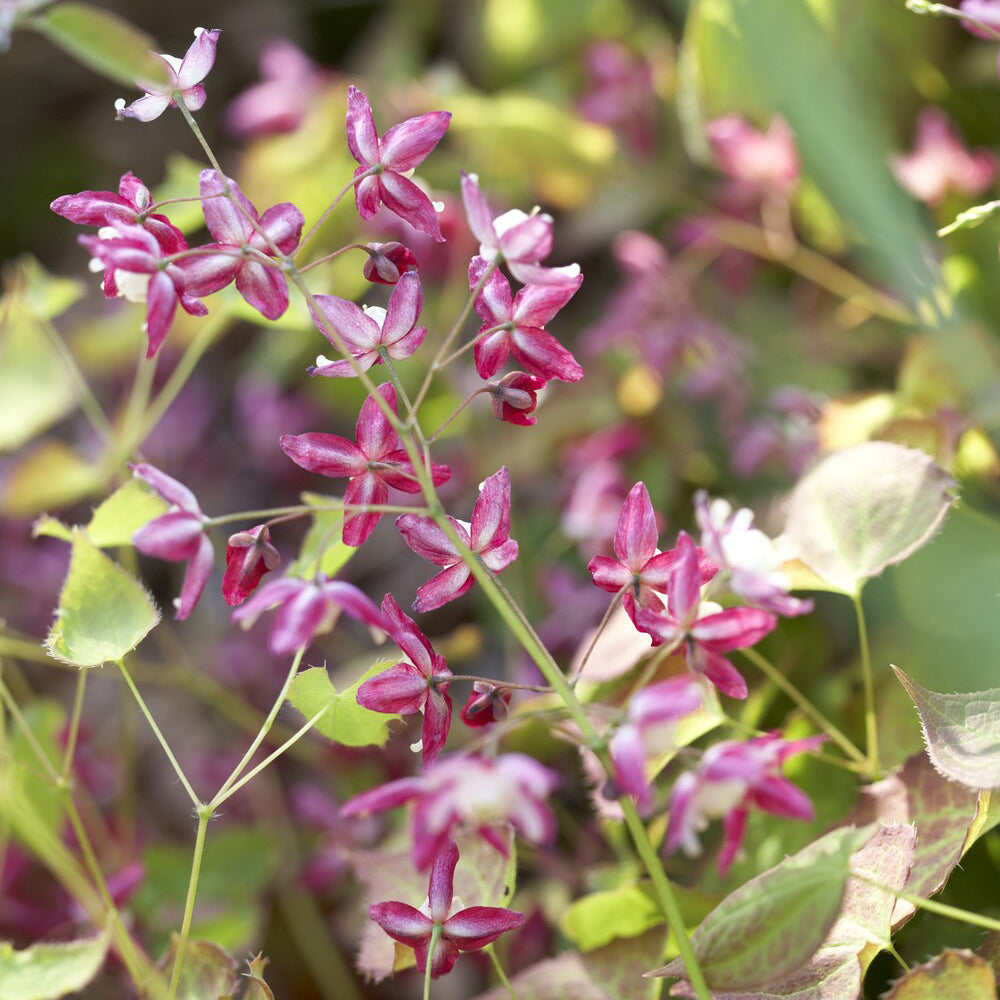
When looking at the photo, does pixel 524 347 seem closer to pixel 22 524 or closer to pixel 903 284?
pixel 903 284

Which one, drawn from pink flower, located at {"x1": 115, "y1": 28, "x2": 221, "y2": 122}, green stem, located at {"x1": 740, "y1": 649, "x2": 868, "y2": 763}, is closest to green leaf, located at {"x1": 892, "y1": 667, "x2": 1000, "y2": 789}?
green stem, located at {"x1": 740, "y1": 649, "x2": 868, "y2": 763}

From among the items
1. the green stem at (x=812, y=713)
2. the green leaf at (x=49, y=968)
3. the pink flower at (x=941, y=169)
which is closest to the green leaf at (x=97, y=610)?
the green leaf at (x=49, y=968)

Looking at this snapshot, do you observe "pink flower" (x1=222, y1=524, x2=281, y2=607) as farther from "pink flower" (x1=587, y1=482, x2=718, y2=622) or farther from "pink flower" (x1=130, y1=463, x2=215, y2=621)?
"pink flower" (x1=587, y1=482, x2=718, y2=622)

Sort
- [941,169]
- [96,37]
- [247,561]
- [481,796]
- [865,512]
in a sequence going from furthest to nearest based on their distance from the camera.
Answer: [941,169], [96,37], [865,512], [247,561], [481,796]

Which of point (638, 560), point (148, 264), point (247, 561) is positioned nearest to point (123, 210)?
point (148, 264)

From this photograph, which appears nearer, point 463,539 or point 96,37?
point 463,539

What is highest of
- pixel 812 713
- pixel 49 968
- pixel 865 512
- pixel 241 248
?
pixel 241 248

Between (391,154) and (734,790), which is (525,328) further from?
(734,790)

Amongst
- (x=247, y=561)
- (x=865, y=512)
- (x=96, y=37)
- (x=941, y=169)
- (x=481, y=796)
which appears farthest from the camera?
(x=941, y=169)
